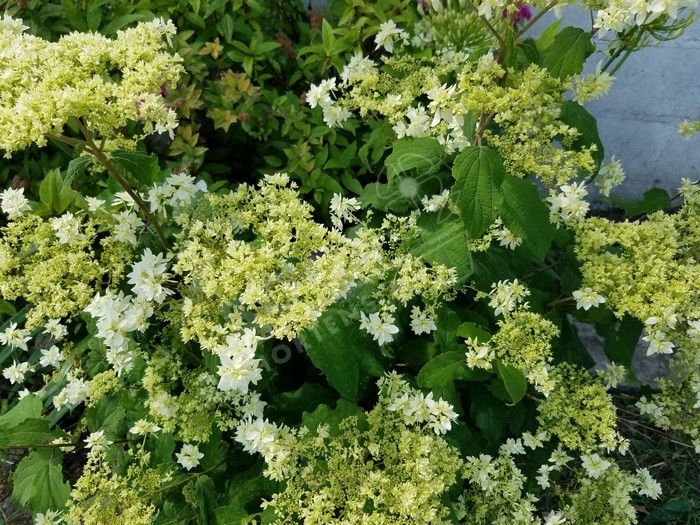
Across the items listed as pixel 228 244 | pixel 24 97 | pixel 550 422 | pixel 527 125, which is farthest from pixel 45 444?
pixel 527 125

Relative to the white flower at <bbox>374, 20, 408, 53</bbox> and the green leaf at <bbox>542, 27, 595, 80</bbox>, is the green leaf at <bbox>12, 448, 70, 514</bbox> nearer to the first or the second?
the white flower at <bbox>374, 20, 408, 53</bbox>

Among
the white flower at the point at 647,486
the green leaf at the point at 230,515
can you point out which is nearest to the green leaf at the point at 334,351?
the green leaf at the point at 230,515

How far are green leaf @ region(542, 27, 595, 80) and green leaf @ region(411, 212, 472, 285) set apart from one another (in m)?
0.58

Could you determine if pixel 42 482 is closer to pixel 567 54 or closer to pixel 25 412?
pixel 25 412

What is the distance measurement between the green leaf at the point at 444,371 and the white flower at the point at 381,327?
0.17 m

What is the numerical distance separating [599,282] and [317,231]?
93 centimetres

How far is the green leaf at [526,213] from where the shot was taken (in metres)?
1.79

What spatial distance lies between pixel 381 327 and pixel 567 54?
1.06 m

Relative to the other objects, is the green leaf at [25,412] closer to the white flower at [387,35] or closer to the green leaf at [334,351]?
the green leaf at [334,351]

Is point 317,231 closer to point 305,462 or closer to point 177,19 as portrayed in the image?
point 305,462

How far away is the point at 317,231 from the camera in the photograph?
1495 millimetres

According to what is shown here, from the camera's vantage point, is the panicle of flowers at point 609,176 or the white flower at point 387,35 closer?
the white flower at point 387,35

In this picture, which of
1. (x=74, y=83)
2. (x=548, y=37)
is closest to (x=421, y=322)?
(x=74, y=83)

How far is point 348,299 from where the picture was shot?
2.00m
